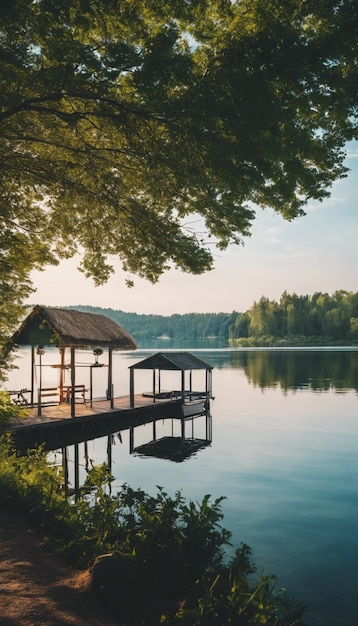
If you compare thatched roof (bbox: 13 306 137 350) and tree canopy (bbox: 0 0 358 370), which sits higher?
tree canopy (bbox: 0 0 358 370)

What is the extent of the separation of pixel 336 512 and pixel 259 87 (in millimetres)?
14218

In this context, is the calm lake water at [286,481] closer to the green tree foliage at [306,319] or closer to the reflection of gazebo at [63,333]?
the reflection of gazebo at [63,333]

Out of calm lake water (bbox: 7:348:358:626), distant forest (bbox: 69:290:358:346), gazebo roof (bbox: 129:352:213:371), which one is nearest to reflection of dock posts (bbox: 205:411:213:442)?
calm lake water (bbox: 7:348:358:626)

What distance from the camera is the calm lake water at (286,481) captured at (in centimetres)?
1120

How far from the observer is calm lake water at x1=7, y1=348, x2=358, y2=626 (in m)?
11.2

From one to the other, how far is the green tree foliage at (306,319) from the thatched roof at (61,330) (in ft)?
427

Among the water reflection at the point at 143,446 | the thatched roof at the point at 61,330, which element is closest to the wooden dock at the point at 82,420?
the water reflection at the point at 143,446

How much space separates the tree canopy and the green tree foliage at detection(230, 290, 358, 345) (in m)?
144

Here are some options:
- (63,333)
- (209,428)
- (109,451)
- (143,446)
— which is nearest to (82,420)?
(109,451)

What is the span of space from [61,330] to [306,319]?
138554 millimetres

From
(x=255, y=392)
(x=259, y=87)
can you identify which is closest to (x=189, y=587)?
(x=259, y=87)

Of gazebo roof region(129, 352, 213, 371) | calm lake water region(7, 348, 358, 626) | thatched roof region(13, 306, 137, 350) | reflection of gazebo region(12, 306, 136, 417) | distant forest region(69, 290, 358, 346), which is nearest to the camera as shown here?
calm lake water region(7, 348, 358, 626)

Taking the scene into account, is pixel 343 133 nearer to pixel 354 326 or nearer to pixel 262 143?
pixel 262 143

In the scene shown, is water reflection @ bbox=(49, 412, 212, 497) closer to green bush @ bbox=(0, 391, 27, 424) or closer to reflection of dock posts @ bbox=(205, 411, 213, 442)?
reflection of dock posts @ bbox=(205, 411, 213, 442)
